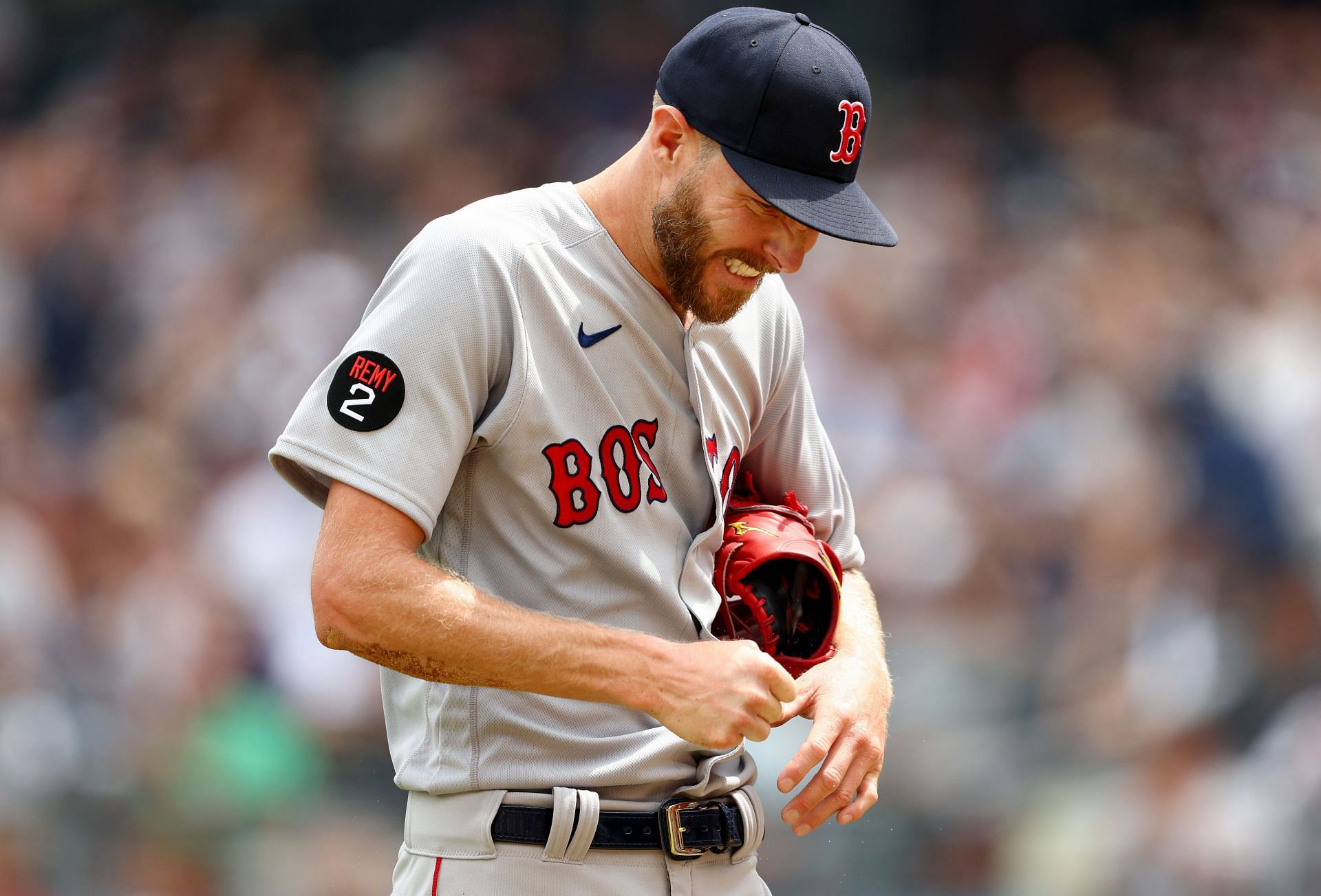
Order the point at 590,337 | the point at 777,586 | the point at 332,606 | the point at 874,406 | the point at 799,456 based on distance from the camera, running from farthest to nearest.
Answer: the point at 874,406
the point at 799,456
the point at 777,586
the point at 590,337
the point at 332,606

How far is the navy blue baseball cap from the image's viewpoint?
2.07 metres

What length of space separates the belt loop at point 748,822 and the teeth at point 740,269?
761 millimetres

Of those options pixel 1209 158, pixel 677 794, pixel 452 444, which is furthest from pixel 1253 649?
pixel 452 444

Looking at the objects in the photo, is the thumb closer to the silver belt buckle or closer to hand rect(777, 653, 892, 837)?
hand rect(777, 653, 892, 837)

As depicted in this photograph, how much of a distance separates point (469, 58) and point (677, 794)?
5345mm

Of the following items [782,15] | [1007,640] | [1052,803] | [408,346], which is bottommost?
[1052,803]

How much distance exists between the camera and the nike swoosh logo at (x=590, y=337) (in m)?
2.08

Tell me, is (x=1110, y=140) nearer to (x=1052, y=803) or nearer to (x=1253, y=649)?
(x=1253, y=649)

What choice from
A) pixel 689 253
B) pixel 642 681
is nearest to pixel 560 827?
pixel 642 681


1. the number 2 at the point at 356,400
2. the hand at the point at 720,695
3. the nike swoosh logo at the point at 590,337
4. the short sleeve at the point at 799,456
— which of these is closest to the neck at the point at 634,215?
the nike swoosh logo at the point at 590,337

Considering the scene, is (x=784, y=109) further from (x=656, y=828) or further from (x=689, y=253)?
(x=656, y=828)

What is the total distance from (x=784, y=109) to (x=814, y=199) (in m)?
0.13

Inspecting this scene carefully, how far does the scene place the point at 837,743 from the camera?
6.77 feet

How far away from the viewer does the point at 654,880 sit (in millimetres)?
2049
